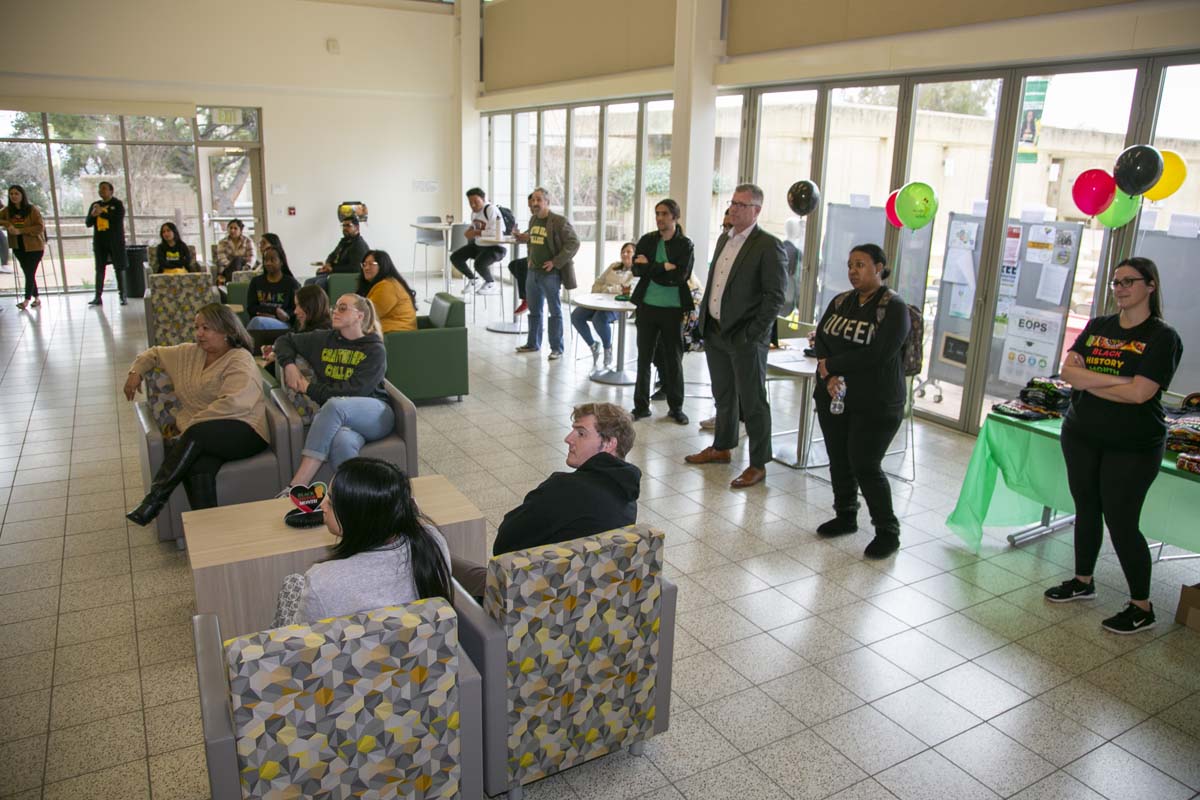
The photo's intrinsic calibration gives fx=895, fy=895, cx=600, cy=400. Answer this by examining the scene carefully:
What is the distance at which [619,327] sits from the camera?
7.94 metres

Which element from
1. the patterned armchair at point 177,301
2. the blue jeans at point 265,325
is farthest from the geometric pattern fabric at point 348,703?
the patterned armchair at point 177,301

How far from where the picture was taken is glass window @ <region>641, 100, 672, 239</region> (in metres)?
10.6

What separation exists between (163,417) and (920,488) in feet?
14.6

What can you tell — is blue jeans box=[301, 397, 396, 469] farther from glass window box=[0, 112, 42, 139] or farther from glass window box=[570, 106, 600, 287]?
glass window box=[0, 112, 42, 139]

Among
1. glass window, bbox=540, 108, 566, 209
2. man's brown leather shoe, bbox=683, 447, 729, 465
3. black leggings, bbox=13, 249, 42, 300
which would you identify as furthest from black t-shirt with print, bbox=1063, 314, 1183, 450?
black leggings, bbox=13, 249, 42, 300

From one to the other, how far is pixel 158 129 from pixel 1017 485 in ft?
41.6

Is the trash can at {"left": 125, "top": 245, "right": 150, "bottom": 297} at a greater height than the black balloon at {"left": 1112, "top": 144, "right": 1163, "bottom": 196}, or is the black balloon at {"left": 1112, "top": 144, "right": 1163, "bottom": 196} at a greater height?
the black balloon at {"left": 1112, "top": 144, "right": 1163, "bottom": 196}

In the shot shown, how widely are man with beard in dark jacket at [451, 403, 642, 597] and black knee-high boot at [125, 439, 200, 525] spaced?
1.94m

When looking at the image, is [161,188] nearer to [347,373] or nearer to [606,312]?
[606,312]

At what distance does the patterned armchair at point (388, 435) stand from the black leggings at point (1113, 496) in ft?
10.7

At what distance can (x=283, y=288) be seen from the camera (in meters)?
7.51

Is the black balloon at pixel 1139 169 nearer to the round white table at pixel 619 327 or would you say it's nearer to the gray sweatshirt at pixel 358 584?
the round white table at pixel 619 327

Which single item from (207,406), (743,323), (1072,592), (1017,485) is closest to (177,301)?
(207,406)

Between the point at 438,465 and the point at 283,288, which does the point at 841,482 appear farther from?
the point at 283,288
